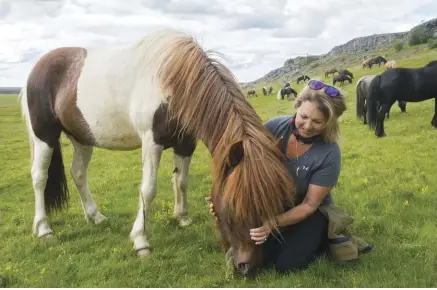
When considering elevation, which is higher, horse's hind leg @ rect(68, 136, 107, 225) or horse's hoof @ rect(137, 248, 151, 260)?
horse's hind leg @ rect(68, 136, 107, 225)

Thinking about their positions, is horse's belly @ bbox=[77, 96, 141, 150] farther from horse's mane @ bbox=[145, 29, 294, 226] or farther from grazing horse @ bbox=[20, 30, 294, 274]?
horse's mane @ bbox=[145, 29, 294, 226]

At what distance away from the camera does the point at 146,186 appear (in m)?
4.98

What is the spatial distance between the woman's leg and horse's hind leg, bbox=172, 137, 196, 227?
179 cm

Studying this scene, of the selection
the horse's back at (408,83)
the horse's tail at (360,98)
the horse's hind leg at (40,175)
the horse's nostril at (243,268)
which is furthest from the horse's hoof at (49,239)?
the horse's tail at (360,98)

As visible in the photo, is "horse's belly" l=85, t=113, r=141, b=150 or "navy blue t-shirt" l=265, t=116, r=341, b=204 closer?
"navy blue t-shirt" l=265, t=116, r=341, b=204

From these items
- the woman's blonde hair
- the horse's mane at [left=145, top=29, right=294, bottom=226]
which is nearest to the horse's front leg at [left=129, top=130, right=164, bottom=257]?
the horse's mane at [left=145, top=29, right=294, bottom=226]

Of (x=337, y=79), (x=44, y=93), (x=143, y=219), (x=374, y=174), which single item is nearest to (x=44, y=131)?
(x=44, y=93)

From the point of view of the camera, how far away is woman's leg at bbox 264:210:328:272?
4.07 m

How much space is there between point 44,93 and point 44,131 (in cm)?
54

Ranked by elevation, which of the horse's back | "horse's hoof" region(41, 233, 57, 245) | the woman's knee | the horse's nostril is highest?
the horse's back

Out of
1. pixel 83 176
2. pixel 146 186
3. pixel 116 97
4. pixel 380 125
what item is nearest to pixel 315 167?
pixel 146 186

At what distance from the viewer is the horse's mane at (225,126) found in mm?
3432

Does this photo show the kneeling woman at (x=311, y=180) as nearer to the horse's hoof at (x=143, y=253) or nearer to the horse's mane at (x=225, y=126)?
the horse's mane at (x=225, y=126)

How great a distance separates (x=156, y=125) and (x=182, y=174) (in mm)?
1243
